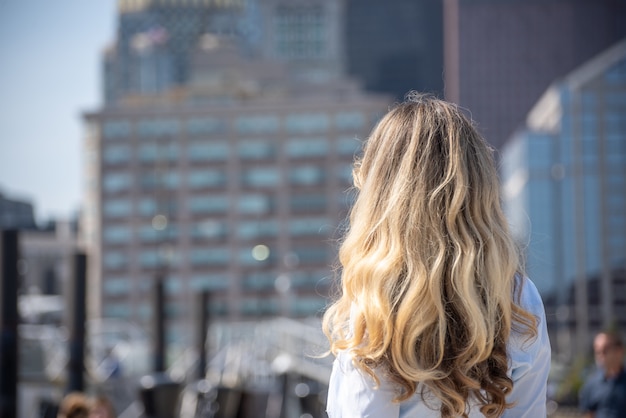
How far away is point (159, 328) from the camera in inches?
1220

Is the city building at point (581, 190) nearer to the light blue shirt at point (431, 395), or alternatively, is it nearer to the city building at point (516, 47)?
the city building at point (516, 47)

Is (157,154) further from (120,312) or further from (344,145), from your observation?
(344,145)

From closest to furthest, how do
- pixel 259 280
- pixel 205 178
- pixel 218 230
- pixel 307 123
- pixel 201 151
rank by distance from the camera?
1. pixel 259 280
2. pixel 218 230
3. pixel 307 123
4. pixel 205 178
5. pixel 201 151

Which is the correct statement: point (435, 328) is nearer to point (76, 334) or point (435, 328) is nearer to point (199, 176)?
point (76, 334)

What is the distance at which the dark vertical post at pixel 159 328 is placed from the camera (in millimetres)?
30250

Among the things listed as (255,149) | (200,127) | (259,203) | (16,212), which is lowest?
(259,203)

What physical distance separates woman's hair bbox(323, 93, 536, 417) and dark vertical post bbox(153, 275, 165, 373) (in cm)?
2798

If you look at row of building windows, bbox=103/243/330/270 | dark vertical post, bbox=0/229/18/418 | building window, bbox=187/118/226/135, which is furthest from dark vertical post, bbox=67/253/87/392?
building window, bbox=187/118/226/135

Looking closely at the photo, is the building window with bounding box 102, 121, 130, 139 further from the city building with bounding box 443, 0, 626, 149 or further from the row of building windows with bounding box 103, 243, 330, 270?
the city building with bounding box 443, 0, 626, 149

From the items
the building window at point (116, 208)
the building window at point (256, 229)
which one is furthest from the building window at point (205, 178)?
the building window at point (116, 208)

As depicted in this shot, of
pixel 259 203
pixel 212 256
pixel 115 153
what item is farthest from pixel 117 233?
pixel 259 203

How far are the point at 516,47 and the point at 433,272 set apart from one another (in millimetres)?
165045

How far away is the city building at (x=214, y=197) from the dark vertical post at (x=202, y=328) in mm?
73759

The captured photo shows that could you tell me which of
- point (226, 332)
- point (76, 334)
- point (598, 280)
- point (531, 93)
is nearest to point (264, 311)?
point (226, 332)
